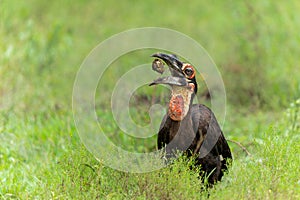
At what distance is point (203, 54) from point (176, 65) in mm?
5022

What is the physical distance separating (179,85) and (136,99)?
2.03 metres

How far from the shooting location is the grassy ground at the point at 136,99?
500 centimetres

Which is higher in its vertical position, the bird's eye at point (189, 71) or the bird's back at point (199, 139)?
the bird's eye at point (189, 71)

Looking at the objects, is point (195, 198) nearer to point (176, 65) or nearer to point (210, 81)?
point (176, 65)

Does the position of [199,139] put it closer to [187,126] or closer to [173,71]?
[187,126]

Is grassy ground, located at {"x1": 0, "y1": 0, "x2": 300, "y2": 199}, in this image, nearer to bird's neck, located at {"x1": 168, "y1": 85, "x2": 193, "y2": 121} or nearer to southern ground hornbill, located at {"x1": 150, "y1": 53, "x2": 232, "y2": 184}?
southern ground hornbill, located at {"x1": 150, "y1": 53, "x2": 232, "y2": 184}

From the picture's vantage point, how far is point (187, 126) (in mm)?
5254

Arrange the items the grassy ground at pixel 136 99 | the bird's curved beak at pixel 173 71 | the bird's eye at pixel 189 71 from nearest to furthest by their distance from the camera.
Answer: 1. the grassy ground at pixel 136 99
2. the bird's curved beak at pixel 173 71
3. the bird's eye at pixel 189 71

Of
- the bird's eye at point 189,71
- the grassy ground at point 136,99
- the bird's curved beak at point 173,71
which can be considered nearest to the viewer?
the grassy ground at point 136,99

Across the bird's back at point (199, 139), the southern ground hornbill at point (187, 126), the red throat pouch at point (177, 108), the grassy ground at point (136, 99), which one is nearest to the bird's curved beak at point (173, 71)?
the southern ground hornbill at point (187, 126)

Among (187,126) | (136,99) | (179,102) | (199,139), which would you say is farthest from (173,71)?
(136,99)

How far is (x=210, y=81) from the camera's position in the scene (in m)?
8.57

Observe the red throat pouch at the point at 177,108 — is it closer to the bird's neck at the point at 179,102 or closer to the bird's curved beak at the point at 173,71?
the bird's neck at the point at 179,102

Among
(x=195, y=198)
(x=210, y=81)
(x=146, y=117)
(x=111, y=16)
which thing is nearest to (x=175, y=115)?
(x=195, y=198)
